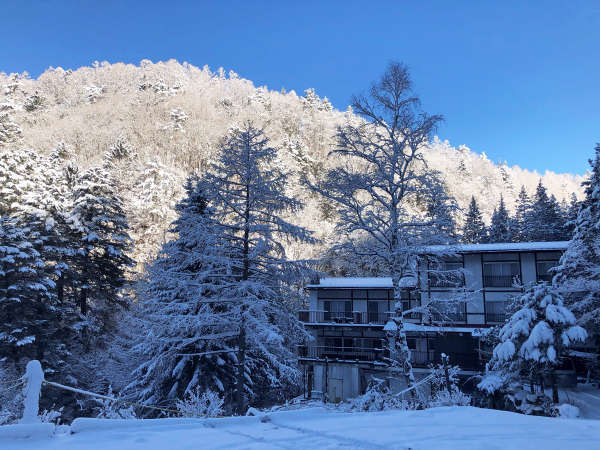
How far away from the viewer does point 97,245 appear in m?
23.7

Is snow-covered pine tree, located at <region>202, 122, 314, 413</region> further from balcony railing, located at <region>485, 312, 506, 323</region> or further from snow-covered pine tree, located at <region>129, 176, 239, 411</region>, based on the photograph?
balcony railing, located at <region>485, 312, 506, 323</region>

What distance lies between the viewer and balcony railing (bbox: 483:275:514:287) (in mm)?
23422

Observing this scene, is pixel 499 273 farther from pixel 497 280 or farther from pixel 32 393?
pixel 32 393

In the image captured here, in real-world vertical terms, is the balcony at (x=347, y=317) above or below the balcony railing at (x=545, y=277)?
below

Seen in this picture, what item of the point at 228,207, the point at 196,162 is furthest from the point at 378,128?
the point at 196,162

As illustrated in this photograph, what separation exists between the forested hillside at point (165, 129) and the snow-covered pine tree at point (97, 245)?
7575mm

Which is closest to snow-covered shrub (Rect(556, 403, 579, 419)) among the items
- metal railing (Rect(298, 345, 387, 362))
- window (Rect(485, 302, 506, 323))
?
window (Rect(485, 302, 506, 323))

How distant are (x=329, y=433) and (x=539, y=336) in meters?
12.9

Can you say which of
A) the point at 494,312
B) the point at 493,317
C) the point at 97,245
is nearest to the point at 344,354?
the point at 493,317

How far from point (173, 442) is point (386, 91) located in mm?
12737

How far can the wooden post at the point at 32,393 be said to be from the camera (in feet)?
14.1

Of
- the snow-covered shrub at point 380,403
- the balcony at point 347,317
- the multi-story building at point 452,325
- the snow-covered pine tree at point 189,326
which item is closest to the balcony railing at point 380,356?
the multi-story building at point 452,325

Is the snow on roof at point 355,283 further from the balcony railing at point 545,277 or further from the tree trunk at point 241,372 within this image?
the tree trunk at point 241,372

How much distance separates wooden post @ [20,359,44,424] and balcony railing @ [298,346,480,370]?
774 inches
